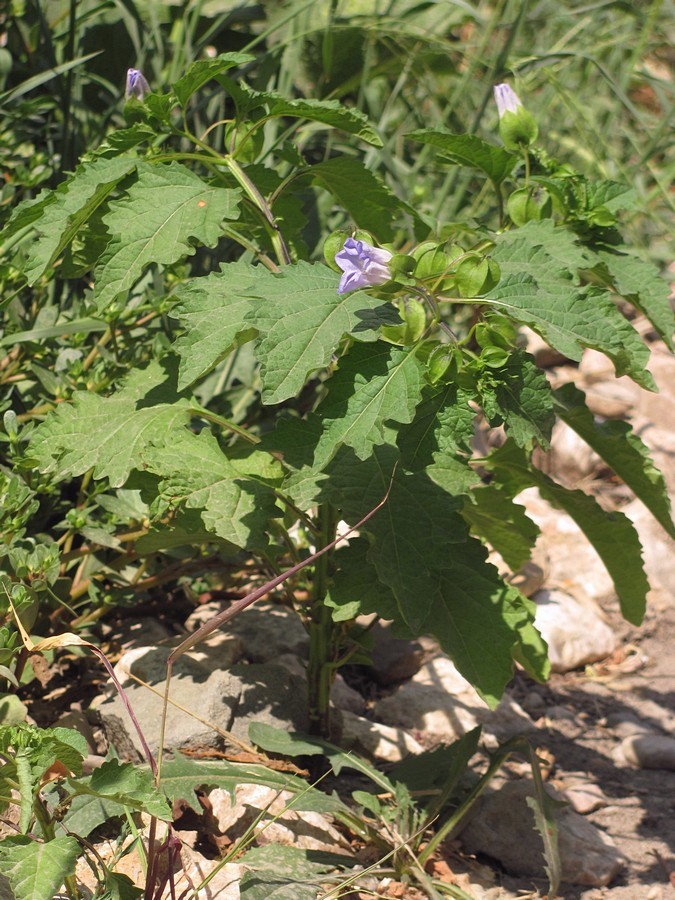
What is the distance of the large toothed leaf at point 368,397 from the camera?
1.48 m

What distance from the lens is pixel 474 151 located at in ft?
6.36

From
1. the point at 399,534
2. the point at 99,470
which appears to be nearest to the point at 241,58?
the point at 99,470

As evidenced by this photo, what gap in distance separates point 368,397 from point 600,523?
741 mm

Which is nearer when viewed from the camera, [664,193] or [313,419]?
[313,419]

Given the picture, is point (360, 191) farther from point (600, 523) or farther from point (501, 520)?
point (600, 523)

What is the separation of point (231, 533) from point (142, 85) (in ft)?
3.15

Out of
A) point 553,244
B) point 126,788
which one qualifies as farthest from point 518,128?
point 126,788

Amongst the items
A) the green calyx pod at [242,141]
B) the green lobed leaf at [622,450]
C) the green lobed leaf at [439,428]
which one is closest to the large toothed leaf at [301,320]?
the green lobed leaf at [439,428]

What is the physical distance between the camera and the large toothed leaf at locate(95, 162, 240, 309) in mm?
1666

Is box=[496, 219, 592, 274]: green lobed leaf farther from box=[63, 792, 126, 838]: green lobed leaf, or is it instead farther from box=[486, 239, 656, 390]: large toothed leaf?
box=[63, 792, 126, 838]: green lobed leaf

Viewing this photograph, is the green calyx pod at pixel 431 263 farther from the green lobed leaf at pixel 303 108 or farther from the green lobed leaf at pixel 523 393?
the green lobed leaf at pixel 303 108

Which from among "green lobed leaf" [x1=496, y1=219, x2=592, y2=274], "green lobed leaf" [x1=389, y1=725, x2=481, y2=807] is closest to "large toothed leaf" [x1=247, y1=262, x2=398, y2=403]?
"green lobed leaf" [x1=496, y1=219, x2=592, y2=274]

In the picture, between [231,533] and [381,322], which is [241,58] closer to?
[381,322]

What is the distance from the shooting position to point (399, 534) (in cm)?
163
